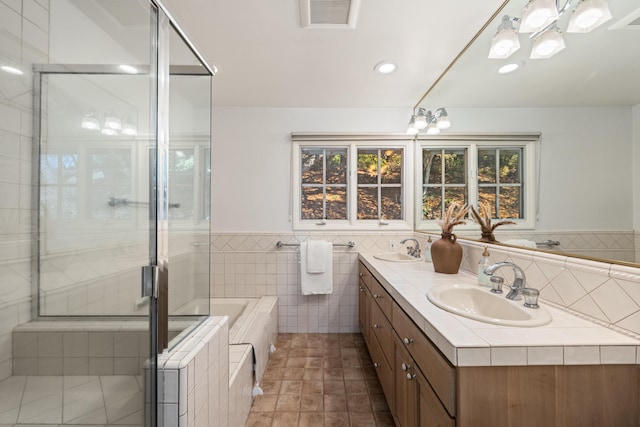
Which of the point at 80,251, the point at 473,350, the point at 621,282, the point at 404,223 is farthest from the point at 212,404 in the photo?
the point at 404,223

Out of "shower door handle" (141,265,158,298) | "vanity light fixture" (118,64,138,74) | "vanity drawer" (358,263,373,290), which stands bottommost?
"vanity drawer" (358,263,373,290)

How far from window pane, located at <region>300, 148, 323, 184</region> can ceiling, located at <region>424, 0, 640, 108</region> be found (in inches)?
55.7

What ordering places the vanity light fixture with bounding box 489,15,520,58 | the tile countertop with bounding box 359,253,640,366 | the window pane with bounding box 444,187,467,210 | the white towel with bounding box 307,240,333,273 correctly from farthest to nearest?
the white towel with bounding box 307,240,333,273, the window pane with bounding box 444,187,467,210, the vanity light fixture with bounding box 489,15,520,58, the tile countertop with bounding box 359,253,640,366

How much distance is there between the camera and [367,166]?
8.41 ft

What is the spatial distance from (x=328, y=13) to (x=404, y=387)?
1.92 m

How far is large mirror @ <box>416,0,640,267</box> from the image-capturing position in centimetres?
82

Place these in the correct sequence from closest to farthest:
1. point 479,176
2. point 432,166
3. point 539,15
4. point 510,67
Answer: point 539,15 → point 510,67 → point 479,176 → point 432,166

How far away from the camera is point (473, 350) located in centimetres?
66

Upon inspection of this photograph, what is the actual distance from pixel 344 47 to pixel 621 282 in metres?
1.76

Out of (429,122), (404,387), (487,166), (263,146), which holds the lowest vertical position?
(404,387)

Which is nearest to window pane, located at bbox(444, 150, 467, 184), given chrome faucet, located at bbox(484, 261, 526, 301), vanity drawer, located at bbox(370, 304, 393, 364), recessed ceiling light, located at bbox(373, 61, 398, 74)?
recessed ceiling light, located at bbox(373, 61, 398, 74)

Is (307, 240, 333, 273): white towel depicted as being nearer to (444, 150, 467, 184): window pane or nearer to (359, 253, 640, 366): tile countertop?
(444, 150, 467, 184): window pane

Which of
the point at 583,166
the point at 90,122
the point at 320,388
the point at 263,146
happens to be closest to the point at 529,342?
the point at 583,166

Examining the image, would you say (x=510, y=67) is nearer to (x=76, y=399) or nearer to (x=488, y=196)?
(x=488, y=196)
